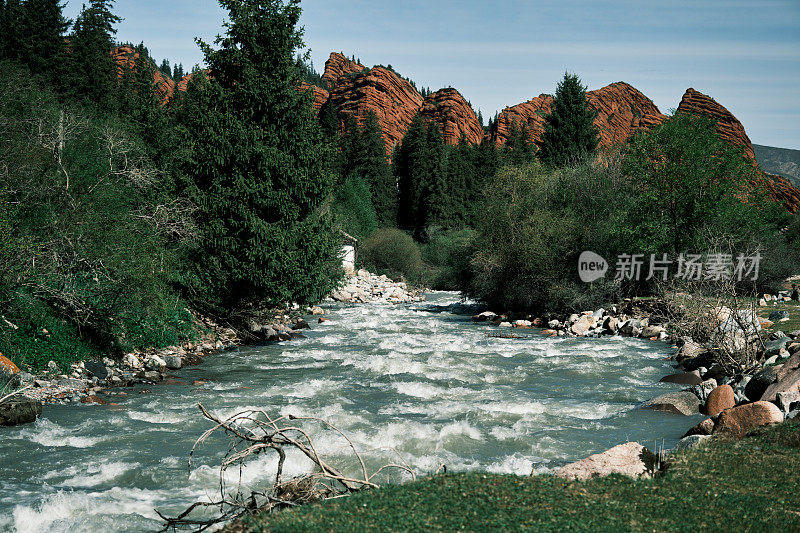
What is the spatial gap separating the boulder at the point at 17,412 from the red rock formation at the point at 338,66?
529ft

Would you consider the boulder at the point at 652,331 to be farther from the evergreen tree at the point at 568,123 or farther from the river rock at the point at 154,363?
the evergreen tree at the point at 568,123

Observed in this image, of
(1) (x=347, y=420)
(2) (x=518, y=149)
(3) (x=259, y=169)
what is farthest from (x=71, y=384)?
(2) (x=518, y=149)

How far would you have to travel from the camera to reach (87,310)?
1466 centimetres

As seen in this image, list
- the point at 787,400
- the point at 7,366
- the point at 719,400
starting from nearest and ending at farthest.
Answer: the point at 787,400 → the point at 719,400 → the point at 7,366

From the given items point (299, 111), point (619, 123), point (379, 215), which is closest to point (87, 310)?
point (299, 111)

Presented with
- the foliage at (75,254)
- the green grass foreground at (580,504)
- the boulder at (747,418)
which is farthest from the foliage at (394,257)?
the green grass foreground at (580,504)

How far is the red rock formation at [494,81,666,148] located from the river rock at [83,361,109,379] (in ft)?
360

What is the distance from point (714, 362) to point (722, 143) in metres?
16.7

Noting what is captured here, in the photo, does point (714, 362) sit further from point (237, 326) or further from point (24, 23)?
point (24, 23)

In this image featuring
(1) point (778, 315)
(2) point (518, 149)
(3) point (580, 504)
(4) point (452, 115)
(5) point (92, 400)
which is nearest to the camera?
(3) point (580, 504)

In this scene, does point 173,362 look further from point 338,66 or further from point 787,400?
point 338,66

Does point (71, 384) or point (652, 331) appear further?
point (652, 331)

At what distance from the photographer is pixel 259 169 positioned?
19.8 metres

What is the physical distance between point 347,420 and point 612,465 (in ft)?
19.5
